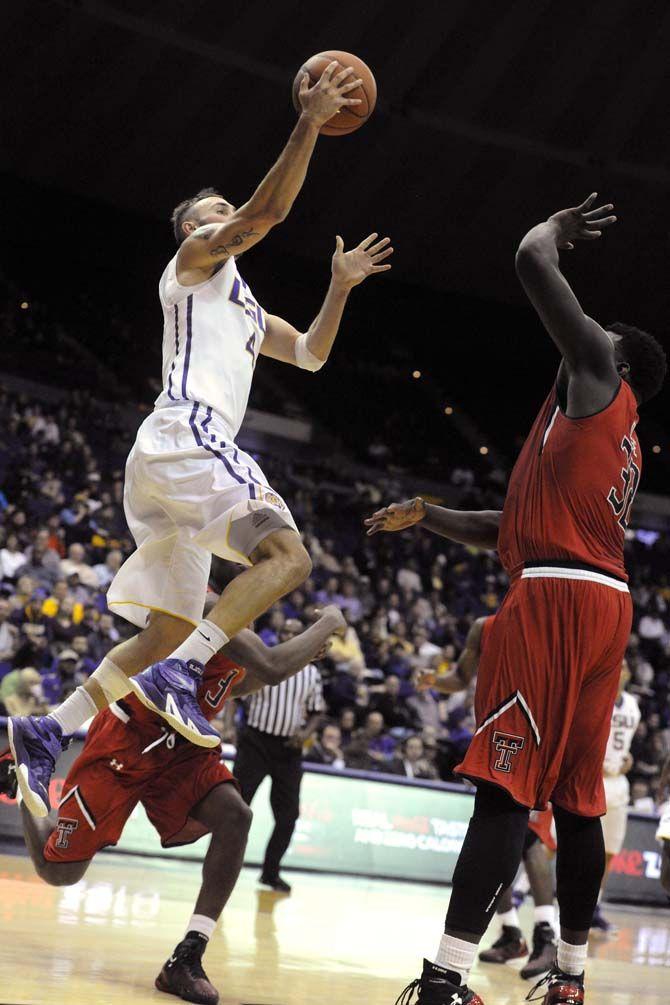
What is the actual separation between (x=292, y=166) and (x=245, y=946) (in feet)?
11.6

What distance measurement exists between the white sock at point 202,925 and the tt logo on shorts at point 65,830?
57 centimetres

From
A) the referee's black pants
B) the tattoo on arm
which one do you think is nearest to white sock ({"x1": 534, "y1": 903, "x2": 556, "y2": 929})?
the referee's black pants

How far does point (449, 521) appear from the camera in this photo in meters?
4.63

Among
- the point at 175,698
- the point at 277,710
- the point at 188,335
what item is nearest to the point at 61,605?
the point at 277,710

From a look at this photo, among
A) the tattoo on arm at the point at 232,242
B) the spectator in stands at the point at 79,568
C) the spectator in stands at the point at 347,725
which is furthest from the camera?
the spectator in stands at the point at 79,568

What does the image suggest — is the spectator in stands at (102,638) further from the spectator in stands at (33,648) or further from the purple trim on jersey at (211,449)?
the purple trim on jersey at (211,449)

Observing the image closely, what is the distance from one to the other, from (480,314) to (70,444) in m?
10.3

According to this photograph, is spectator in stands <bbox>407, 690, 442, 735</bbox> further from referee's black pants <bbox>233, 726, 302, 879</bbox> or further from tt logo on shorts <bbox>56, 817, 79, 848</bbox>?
tt logo on shorts <bbox>56, 817, 79, 848</bbox>

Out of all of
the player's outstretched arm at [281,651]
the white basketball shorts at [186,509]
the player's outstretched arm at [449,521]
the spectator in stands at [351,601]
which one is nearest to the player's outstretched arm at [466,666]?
the player's outstretched arm at [281,651]

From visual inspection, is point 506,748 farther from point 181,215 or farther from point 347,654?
point 347,654

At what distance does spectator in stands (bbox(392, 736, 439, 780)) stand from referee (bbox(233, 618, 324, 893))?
130 inches

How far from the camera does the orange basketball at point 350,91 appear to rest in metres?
4.41

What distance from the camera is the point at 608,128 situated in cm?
1923

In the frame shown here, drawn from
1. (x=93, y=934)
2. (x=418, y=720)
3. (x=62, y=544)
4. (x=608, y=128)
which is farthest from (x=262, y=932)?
(x=608, y=128)
